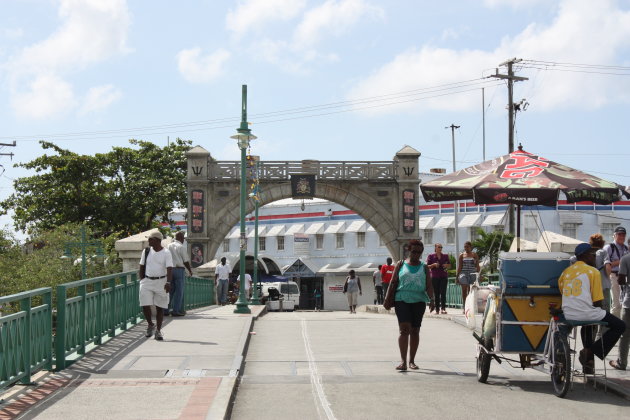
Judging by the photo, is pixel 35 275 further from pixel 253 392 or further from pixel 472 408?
pixel 472 408

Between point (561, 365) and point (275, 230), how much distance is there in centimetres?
6258

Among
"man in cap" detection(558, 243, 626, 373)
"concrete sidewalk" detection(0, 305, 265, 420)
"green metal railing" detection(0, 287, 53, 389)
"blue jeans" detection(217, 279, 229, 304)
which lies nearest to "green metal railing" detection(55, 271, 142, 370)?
"concrete sidewalk" detection(0, 305, 265, 420)

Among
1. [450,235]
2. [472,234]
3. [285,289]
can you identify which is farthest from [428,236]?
[285,289]

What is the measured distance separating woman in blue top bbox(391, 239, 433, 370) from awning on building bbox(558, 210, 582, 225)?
48.5 meters

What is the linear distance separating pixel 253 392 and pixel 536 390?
302 cm

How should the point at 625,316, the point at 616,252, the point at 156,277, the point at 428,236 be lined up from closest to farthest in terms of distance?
1. the point at 625,316
2. the point at 616,252
3. the point at 156,277
4. the point at 428,236

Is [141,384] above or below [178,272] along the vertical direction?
below

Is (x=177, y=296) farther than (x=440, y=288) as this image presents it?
No

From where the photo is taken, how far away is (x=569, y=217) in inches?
2272

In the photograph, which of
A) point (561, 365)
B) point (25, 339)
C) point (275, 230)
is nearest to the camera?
point (25, 339)

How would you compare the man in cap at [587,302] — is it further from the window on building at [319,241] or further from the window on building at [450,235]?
the window on building at [319,241]

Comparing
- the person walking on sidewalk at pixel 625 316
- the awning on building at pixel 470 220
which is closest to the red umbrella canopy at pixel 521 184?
the person walking on sidewalk at pixel 625 316

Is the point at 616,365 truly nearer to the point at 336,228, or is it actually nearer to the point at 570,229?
the point at 570,229

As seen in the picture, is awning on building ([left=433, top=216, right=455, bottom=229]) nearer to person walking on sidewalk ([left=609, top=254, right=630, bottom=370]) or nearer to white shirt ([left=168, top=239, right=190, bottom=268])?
white shirt ([left=168, top=239, right=190, bottom=268])
